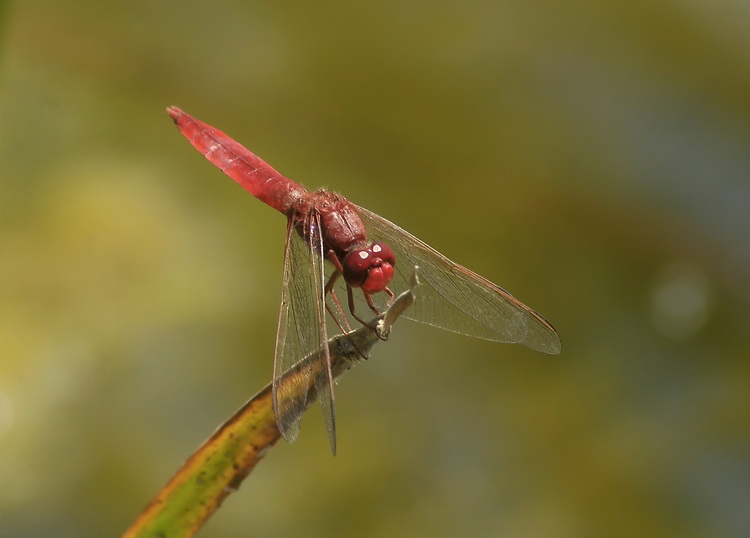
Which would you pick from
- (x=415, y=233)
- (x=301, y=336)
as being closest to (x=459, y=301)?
(x=301, y=336)

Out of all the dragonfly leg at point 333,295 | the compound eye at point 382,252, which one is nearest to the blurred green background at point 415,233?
the dragonfly leg at point 333,295

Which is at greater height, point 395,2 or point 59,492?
point 395,2

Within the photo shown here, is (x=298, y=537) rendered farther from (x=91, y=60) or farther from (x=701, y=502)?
(x=91, y=60)

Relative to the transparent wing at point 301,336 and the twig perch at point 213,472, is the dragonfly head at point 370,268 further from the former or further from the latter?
the twig perch at point 213,472

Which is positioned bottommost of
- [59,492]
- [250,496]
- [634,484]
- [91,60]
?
[59,492]

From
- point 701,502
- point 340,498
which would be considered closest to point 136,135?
point 340,498

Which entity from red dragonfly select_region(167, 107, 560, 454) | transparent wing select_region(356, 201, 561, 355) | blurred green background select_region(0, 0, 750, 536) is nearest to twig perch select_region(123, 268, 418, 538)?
red dragonfly select_region(167, 107, 560, 454)

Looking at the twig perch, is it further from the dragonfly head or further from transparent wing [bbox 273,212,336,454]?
the dragonfly head

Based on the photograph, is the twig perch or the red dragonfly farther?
the red dragonfly
